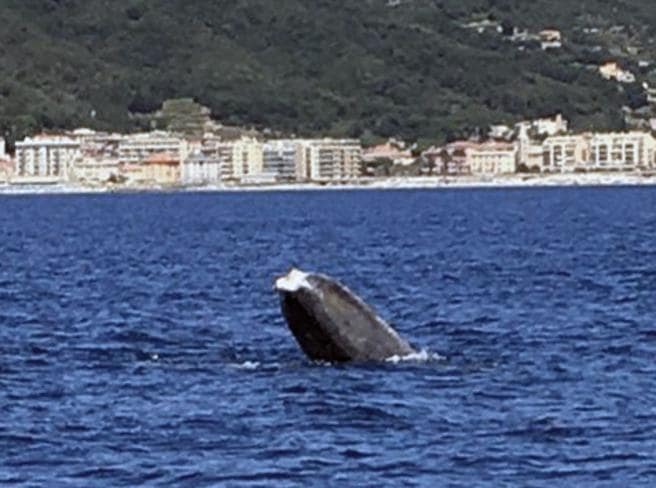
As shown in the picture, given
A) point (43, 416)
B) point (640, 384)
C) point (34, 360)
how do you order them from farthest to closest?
1. point (34, 360)
2. point (640, 384)
3. point (43, 416)

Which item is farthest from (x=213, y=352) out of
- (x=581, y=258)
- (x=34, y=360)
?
(x=581, y=258)

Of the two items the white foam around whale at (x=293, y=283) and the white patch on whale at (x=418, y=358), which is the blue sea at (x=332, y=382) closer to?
the white patch on whale at (x=418, y=358)

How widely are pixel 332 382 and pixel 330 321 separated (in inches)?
49.6

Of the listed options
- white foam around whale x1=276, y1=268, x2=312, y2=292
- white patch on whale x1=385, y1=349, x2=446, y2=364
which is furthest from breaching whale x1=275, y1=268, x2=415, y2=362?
white patch on whale x1=385, y1=349, x2=446, y2=364

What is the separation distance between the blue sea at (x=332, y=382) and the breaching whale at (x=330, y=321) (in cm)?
27

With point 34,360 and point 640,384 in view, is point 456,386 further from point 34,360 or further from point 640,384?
point 34,360

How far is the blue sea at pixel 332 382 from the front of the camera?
946 inches

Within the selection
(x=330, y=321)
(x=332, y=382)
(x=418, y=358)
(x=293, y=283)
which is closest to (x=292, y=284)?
(x=293, y=283)

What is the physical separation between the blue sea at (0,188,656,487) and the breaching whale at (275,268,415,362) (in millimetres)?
274

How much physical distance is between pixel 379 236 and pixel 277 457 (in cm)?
7637

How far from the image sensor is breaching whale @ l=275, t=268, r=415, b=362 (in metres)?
27.2

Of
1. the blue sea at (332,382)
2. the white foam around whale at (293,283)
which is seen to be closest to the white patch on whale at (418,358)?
the blue sea at (332,382)

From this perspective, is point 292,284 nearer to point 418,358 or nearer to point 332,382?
point 332,382

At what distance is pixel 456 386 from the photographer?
96.5 ft
